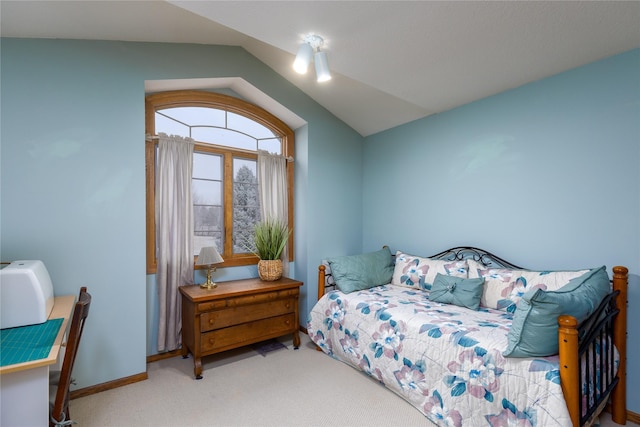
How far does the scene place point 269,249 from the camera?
3191 mm

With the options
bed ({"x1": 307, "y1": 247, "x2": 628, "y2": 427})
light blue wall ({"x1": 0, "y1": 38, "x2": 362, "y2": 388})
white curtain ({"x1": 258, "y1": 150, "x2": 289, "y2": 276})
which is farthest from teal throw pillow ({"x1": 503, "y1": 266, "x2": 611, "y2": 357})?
light blue wall ({"x1": 0, "y1": 38, "x2": 362, "y2": 388})

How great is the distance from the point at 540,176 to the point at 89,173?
11.7ft

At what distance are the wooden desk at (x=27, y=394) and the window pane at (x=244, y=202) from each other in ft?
6.94

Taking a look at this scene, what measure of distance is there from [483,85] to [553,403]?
236 cm

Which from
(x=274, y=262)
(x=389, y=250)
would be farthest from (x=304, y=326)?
(x=389, y=250)

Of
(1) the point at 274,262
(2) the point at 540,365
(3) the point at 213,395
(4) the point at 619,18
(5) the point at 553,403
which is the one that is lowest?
(3) the point at 213,395

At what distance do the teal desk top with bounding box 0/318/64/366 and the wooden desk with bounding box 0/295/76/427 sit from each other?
0.14 feet

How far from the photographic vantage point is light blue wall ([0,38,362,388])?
207cm

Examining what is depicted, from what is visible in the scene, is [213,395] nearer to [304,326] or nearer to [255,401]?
[255,401]

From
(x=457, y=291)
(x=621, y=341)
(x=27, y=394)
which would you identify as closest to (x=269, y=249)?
(x=457, y=291)

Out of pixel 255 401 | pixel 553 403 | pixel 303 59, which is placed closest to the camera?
pixel 553 403

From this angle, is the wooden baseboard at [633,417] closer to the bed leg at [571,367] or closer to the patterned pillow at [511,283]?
the patterned pillow at [511,283]

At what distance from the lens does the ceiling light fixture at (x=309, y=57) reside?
2.00 metres

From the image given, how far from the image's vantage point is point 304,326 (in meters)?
3.63
